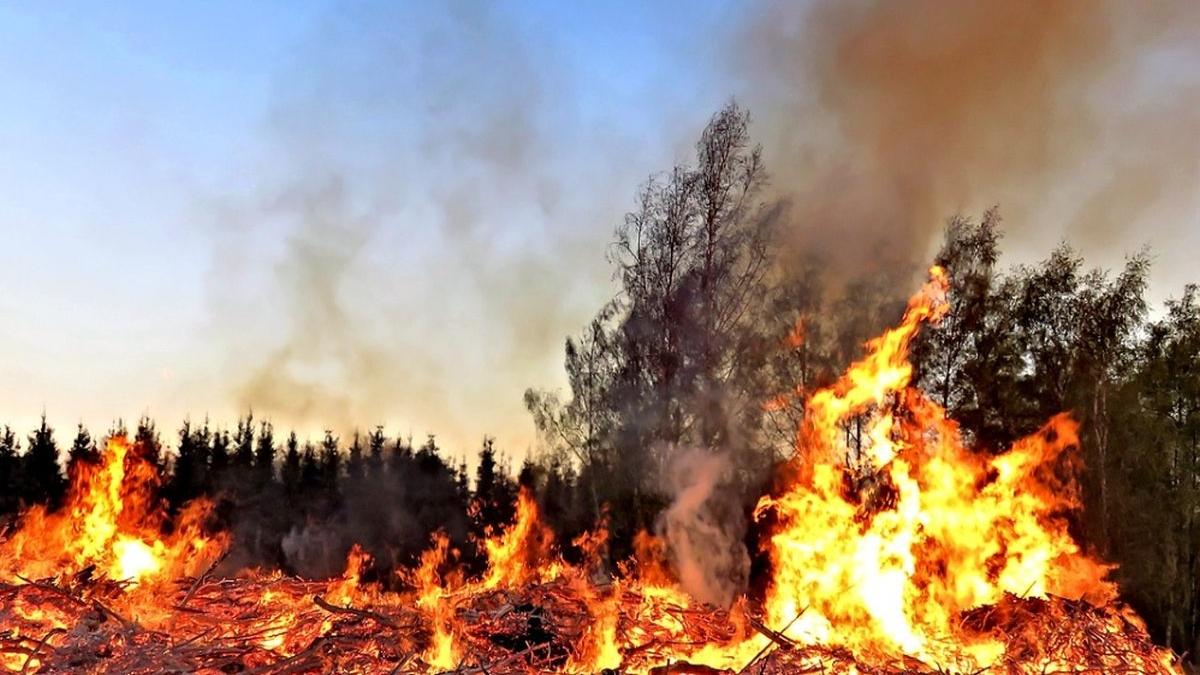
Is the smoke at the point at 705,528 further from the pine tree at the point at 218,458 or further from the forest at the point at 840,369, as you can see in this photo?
the pine tree at the point at 218,458

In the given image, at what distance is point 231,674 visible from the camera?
21.0 feet

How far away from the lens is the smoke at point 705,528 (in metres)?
18.4

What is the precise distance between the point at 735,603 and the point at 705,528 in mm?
11099

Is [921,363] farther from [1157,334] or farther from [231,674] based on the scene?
[231,674]

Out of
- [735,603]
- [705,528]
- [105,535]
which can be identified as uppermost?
[105,535]

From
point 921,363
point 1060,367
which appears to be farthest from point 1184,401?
point 921,363

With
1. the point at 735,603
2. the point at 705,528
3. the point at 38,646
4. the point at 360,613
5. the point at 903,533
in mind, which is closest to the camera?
the point at 38,646

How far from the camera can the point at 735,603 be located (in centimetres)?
832

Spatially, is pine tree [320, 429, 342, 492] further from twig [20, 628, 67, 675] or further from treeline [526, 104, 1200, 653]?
twig [20, 628, 67, 675]

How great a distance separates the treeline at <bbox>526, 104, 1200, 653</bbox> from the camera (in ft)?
64.5

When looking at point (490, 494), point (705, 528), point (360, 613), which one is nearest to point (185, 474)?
point (490, 494)

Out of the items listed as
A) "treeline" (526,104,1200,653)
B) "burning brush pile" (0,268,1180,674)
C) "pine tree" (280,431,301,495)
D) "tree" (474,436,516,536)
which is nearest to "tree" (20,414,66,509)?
"pine tree" (280,431,301,495)

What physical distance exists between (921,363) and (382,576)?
18.0 m

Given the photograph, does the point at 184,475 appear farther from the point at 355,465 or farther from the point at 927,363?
the point at 927,363
